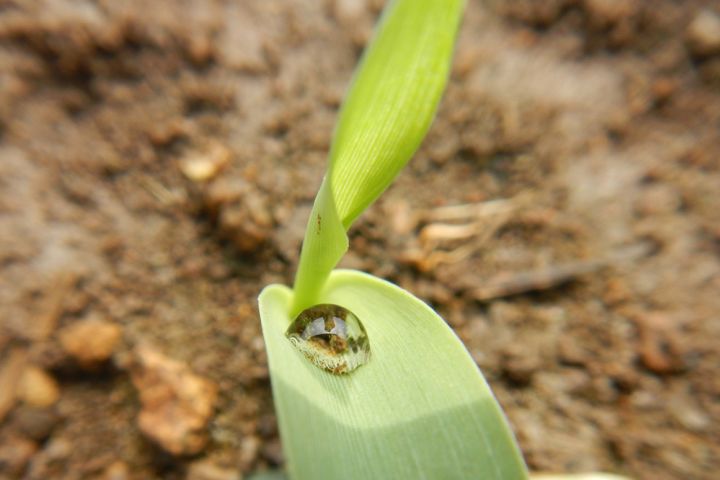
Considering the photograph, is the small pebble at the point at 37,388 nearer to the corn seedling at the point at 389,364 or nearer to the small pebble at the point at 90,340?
the small pebble at the point at 90,340

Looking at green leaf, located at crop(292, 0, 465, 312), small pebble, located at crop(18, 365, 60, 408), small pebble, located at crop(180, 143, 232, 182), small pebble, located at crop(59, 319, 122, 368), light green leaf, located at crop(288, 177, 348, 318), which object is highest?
small pebble, located at crop(180, 143, 232, 182)

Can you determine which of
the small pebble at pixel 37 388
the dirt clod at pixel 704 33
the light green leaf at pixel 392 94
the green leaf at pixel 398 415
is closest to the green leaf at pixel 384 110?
the light green leaf at pixel 392 94

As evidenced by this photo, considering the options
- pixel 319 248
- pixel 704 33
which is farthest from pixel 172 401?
pixel 704 33

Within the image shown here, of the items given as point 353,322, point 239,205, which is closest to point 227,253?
point 239,205

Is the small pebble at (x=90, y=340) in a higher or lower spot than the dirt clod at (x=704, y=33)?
lower

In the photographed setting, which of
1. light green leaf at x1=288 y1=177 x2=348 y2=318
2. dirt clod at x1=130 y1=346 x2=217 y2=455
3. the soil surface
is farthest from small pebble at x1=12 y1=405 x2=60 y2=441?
light green leaf at x1=288 y1=177 x2=348 y2=318

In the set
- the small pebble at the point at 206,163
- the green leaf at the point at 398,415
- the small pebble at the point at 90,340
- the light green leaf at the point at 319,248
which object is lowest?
the green leaf at the point at 398,415

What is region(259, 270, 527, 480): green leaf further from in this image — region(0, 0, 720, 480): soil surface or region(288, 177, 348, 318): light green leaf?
region(0, 0, 720, 480): soil surface
